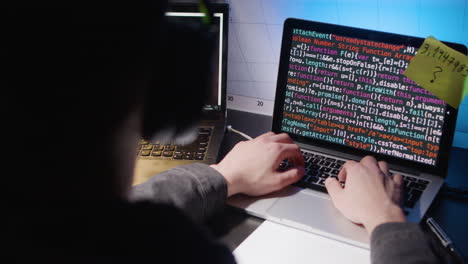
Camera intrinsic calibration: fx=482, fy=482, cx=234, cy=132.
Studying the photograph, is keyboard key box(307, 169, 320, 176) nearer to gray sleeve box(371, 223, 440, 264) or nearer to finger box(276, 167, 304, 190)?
finger box(276, 167, 304, 190)

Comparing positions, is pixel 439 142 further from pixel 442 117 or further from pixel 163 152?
pixel 163 152

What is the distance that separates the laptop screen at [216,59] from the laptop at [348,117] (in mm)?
173

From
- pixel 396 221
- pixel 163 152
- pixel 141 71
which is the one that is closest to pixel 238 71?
pixel 163 152

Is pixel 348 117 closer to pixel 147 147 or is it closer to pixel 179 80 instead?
pixel 147 147

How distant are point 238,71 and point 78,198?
1.08m

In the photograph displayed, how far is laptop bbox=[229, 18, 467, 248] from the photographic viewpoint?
0.99 m

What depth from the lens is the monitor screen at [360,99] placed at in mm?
1047

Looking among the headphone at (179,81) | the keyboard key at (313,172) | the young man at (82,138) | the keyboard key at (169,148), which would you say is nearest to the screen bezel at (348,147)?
the keyboard key at (313,172)

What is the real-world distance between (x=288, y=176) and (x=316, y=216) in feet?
0.37

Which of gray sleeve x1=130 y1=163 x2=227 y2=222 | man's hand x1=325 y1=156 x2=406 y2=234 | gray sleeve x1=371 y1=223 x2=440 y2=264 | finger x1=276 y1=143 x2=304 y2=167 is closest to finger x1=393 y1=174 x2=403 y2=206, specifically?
man's hand x1=325 y1=156 x2=406 y2=234

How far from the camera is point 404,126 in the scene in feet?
3.52

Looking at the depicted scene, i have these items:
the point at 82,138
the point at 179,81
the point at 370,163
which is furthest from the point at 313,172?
the point at 82,138

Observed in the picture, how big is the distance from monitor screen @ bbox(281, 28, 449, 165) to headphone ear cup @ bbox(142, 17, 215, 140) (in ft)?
1.81

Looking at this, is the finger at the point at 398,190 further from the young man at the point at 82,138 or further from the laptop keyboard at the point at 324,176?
the young man at the point at 82,138
